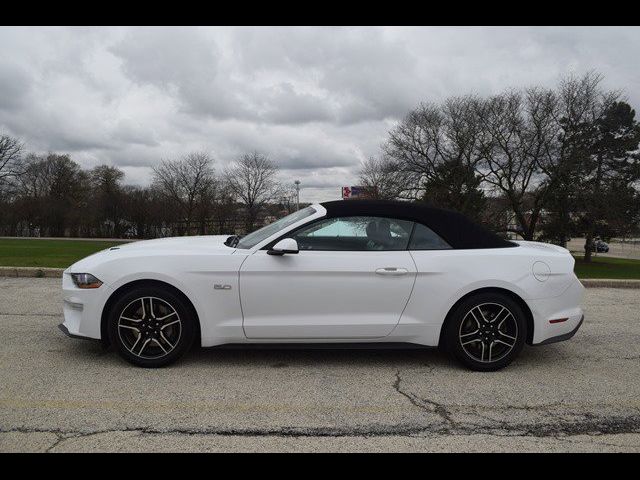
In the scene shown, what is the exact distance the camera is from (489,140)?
33.4 m

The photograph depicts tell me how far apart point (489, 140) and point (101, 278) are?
110ft

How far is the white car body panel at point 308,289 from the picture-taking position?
3861 millimetres

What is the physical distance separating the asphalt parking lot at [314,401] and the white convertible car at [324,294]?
0.28 m

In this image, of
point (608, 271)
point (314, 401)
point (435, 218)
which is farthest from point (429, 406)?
point (608, 271)

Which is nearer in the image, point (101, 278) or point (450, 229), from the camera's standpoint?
point (101, 278)

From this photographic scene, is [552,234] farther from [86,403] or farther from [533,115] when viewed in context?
[86,403]

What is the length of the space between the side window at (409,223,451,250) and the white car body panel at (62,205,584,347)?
78 millimetres

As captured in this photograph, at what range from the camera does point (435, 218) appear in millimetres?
4207

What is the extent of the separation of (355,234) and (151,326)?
190 cm

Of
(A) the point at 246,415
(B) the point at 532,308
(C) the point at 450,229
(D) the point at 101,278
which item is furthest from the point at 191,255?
(B) the point at 532,308

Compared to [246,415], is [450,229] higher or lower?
higher

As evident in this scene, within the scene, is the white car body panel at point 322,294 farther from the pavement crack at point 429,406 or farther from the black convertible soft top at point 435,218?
the pavement crack at point 429,406

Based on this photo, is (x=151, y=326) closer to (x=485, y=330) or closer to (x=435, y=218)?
(x=435, y=218)

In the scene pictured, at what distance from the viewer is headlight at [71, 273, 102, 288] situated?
153 inches
